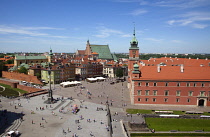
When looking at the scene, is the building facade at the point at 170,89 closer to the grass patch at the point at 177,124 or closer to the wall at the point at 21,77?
the grass patch at the point at 177,124

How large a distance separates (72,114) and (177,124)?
21.0 meters

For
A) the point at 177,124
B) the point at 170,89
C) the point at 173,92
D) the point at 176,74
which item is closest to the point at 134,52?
the point at 176,74

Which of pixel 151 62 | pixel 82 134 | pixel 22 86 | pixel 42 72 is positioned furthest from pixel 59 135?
pixel 42 72

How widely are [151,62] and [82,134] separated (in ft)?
153

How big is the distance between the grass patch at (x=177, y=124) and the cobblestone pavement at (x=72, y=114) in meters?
2.88

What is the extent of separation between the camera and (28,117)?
42094 mm

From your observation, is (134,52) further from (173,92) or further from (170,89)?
(173,92)

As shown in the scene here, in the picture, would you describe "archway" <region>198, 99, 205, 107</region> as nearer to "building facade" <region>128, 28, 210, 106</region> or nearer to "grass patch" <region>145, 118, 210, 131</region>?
"building facade" <region>128, 28, 210, 106</region>

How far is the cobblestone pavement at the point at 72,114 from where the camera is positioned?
35.3m

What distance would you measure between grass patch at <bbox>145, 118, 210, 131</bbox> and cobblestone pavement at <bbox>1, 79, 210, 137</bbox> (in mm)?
2882

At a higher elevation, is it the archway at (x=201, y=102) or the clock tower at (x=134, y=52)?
the clock tower at (x=134, y=52)

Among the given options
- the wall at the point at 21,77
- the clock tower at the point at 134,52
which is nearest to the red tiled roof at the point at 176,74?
the clock tower at the point at 134,52

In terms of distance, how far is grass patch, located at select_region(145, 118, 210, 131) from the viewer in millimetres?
37062

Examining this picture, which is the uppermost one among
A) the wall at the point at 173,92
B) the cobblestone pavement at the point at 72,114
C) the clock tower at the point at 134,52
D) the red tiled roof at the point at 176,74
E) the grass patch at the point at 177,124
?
the clock tower at the point at 134,52
